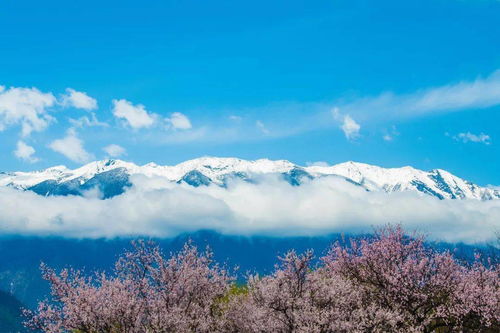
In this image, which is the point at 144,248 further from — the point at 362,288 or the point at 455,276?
the point at 455,276

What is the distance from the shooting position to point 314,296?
42.3 meters

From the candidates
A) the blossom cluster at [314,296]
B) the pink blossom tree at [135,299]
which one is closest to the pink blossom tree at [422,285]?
the blossom cluster at [314,296]

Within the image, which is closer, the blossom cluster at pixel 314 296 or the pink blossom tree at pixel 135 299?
the pink blossom tree at pixel 135 299

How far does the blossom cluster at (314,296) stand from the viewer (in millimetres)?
39031

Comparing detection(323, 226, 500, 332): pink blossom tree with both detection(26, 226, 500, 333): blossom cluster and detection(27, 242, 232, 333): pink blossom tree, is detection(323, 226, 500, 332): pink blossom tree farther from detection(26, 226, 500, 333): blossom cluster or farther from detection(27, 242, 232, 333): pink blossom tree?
detection(27, 242, 232, 333): pink blossom tree

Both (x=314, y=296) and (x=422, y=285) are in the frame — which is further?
(x=422, y=285)

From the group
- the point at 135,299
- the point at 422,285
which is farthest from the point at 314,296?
the point at 135,299

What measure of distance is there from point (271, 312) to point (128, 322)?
1194 centimetres

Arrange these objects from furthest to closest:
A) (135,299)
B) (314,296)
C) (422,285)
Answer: (422,285) → (314,296) → (135,299)

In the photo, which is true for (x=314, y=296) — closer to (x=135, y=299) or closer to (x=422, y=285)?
(x=422, y=285)

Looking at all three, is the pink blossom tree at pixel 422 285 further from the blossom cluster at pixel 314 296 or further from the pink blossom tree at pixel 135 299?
the pink blossom tree at pixel 135 299

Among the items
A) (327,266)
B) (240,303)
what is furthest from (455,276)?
(240,303)

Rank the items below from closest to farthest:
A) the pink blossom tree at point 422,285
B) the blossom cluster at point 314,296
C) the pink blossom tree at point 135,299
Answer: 1. the pink blossom tree at point 135,299
2. the blossom cluster at point 314,296
3. the pink blossom tree at point 422,285

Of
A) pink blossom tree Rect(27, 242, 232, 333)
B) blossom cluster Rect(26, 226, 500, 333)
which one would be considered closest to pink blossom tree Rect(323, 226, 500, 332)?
blossom cluster Rect(26, 226, 500, 333)
